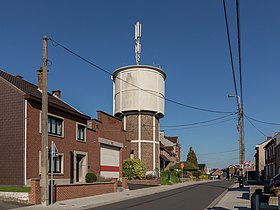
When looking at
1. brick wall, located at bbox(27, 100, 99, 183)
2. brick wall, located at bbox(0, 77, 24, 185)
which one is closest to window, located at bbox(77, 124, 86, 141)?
brick wall, located at bbox(27, 100, 99, 183)

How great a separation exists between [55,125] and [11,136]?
4.21 meters

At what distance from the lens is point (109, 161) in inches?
1603

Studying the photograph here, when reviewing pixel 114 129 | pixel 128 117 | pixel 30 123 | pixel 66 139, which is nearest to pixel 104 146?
pixel 114 129

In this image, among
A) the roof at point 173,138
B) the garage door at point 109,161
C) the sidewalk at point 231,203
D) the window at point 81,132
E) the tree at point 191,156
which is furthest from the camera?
the tree at point 191,156

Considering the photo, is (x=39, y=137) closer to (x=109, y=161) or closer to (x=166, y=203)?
(x=166, y=203)

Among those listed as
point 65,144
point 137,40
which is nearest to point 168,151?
point 137,40

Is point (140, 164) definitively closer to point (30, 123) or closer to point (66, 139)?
point (66, 139)

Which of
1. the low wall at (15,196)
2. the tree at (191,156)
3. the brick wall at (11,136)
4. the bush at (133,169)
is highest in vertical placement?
the brick wall at (11,136)

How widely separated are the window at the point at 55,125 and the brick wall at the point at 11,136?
3028 millimetres

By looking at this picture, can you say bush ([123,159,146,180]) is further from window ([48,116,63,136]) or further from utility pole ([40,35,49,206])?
utility pole ([40,35,49,206])

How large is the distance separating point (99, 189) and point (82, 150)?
6348 mm

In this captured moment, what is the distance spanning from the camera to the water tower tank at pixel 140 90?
55.9m

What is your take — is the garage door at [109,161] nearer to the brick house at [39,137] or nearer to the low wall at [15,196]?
the brick house at [39,137]

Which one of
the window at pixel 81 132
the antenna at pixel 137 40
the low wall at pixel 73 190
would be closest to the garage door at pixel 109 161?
the window at pixel 81 132
